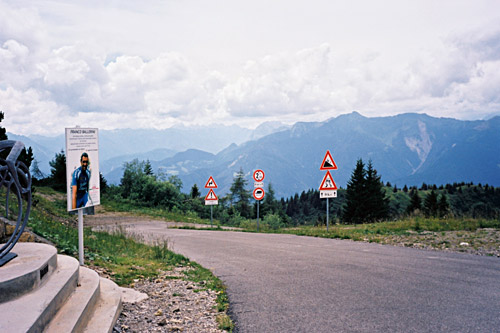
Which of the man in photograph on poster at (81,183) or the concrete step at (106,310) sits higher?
the man in photograph on poster at (81,183)

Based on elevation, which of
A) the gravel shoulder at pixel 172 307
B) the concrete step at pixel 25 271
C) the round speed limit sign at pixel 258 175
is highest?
the round speed limit sign at pixel 258 175

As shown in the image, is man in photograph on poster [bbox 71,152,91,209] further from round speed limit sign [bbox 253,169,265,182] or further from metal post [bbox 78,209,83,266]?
round speed limit sign [bbox 253,169,265,182]

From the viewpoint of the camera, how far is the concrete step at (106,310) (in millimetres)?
4582

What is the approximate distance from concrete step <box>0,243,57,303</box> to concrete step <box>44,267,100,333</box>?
0.40m

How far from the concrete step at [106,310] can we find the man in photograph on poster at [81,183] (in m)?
1.80

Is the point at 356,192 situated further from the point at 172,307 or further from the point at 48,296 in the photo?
the point at 48,296

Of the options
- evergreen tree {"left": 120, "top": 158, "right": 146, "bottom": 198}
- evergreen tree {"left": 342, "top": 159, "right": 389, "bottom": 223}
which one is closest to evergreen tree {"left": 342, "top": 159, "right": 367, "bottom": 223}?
evergreen tree {"left": 342, "top": 159, "right": 389, "bottom": 223}

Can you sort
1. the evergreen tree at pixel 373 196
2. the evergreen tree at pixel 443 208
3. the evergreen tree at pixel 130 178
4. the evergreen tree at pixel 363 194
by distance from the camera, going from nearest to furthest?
the evergreen tree at pixel 443 208 < the evergreen tree at pixel 130 178 < the evergreen tree at pixel 373 196 < the evergreen tree at pixel 363 194

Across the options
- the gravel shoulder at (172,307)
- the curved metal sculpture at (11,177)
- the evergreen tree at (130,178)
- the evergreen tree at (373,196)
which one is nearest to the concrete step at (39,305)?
the curved metal sculpture at (11,177)

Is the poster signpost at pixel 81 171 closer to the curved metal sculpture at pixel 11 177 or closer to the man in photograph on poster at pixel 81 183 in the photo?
the man in photograph on poster at pixel 81 183

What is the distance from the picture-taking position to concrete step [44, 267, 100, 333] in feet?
13.5

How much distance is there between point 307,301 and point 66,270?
3341mm

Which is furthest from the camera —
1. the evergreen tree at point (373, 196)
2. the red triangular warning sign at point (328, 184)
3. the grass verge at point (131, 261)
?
the evergreen tree at point (373, 196)

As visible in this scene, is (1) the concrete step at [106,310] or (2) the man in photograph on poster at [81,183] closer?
(1) the concrete step at [106,310]
